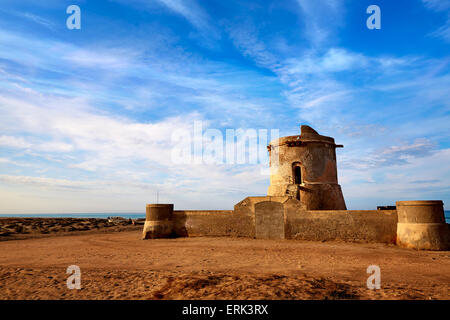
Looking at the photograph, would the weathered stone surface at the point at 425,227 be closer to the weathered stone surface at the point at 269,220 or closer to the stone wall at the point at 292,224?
the stone wall at the point at 292,224

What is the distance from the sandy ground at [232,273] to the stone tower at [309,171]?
583 cm

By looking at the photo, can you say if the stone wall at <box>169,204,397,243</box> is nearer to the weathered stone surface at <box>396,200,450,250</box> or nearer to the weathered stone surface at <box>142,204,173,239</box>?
the weathered stone surface at <box>142,204,173,239</box>

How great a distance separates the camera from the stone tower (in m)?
16.6

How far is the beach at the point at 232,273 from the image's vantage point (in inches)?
203

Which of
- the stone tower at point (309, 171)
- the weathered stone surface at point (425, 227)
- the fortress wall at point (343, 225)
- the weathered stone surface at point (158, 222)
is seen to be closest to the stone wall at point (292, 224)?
the fortress wall at point (343, 225)

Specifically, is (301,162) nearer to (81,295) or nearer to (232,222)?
(232,222)

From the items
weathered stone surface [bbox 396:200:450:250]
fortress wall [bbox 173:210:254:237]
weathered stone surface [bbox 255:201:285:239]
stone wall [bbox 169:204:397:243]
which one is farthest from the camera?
fortress wall [bbox 173:210:254:237]

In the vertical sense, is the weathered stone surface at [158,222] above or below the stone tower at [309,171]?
below

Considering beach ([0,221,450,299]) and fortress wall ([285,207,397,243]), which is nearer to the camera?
beach ([0,221,450,299])

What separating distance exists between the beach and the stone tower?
5.80m

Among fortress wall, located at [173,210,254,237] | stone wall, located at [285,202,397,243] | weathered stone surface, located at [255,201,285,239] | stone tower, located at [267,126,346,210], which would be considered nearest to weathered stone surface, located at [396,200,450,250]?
stone wall, located at [285,202,397,243]

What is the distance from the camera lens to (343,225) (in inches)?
487

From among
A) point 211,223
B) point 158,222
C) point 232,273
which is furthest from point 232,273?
point 158,222

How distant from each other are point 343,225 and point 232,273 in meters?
7.63
